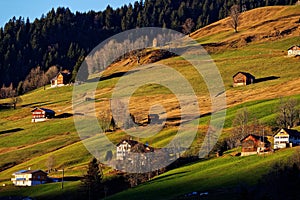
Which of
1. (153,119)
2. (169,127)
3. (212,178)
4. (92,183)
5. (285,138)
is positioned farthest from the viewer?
(153,119)

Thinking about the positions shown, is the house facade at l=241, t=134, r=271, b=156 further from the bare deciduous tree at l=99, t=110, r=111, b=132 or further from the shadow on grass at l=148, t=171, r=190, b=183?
the bare deciduous tree at l=99, t=110, r=111, b=132

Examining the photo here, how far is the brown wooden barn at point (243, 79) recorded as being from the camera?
163m

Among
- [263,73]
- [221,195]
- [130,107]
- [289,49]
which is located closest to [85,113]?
[130,107]

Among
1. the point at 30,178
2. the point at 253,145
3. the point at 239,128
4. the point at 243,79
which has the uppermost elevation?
the point at 243,79

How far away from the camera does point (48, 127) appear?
148 metres

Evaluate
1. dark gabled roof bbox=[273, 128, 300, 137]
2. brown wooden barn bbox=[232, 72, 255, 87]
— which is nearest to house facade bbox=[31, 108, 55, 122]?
brown wooden barn bbox=[232, 72, 255, 87]

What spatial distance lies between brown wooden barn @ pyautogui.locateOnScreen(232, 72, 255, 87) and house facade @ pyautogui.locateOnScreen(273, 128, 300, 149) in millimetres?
61682

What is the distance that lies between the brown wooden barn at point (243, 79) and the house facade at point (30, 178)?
6905 cm

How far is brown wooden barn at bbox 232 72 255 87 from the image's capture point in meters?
163

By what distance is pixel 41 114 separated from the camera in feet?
525

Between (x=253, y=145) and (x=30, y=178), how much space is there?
111 ft

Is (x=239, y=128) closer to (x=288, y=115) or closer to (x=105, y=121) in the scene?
(x=288, y=115)

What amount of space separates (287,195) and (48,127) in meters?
87.5

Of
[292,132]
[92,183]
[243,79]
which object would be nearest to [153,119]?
[243,79]
